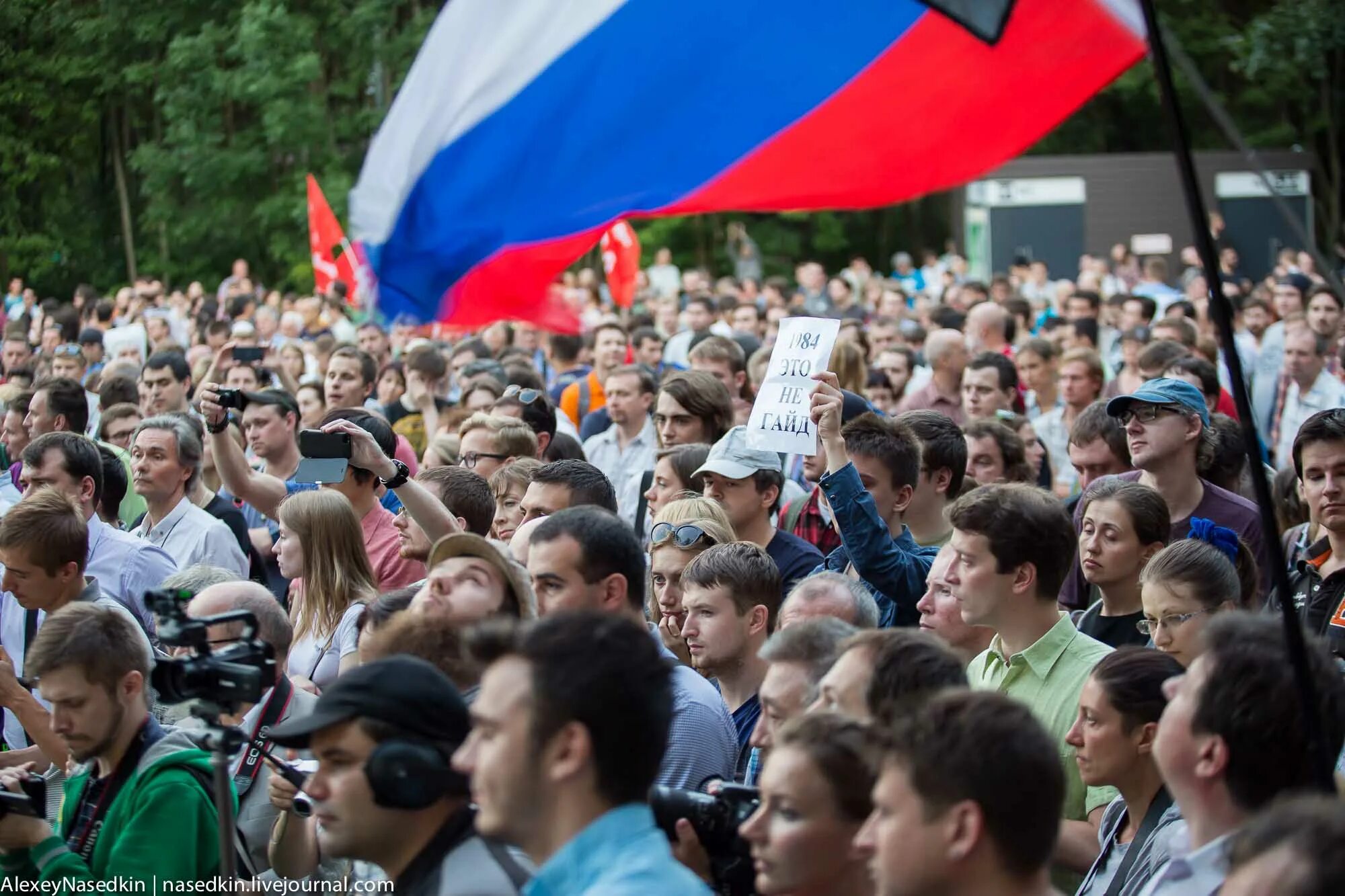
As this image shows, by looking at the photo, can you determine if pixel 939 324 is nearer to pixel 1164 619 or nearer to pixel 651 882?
pixel 1164 619

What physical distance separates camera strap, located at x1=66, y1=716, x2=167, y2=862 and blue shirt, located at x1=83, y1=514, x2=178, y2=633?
2.14 metres

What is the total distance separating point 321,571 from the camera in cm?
611

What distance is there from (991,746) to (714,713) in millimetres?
1780

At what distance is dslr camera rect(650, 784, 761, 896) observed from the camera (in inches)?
142

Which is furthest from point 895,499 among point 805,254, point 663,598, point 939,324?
point 805,254

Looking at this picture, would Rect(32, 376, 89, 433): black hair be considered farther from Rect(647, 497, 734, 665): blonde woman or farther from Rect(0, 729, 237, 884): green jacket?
Rect(0, 729, 237, 884): green jacket

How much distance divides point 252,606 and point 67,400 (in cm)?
460

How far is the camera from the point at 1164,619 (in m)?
4.95

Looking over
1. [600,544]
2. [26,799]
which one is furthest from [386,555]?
[26,799]

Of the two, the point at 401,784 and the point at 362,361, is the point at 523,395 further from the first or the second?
the point at 401,784

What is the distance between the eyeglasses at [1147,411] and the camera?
21.9ft

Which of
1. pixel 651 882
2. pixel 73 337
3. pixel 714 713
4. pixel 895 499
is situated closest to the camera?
pixel 651 882

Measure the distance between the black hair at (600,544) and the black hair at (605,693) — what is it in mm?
1614

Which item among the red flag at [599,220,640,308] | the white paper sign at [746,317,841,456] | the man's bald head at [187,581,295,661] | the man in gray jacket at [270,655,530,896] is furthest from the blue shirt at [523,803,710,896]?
the red flag at [599,220,640,308]
